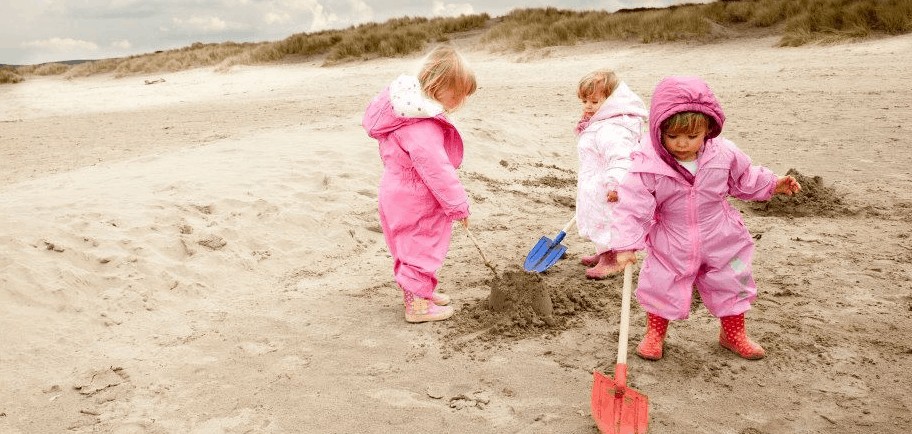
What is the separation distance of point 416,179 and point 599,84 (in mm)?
1313

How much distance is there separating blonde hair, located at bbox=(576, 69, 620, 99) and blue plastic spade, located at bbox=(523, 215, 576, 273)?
82 centimetres

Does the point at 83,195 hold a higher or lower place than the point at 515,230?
higher

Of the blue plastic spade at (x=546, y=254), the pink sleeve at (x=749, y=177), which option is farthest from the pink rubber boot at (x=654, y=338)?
the blue plastic spade at (x=546, y=254)

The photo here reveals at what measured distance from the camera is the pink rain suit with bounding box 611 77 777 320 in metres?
3.07

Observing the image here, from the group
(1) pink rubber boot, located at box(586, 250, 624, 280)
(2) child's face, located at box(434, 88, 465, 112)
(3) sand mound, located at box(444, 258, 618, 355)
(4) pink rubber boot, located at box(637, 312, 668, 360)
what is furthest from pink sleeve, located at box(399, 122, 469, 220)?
(1) pink rubber boot, located at box(586, 250, 624, 280)

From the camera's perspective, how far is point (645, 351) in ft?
11.0

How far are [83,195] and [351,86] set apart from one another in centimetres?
1098

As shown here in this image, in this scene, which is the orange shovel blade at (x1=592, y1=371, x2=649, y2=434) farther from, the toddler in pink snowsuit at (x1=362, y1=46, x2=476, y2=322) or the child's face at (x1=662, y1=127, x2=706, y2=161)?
the toddler in pink snowsuit at (x1=362, y1=46, x2=476, y2=322)

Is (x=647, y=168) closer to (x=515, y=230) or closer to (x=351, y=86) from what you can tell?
(x=515, y=230)

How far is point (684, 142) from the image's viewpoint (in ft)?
9.84

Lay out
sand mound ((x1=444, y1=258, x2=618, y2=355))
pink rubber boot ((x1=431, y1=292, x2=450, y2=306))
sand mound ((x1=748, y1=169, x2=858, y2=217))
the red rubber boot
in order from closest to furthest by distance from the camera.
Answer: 1. the red rubber boot
2. sand mound ((x1=444, y1=258, x2=618, y2=355))
3. pink rubber boot ((x1=431, y1=292, x2=450, y2=306))
4. sand mound ((x1=748, y1=169, x2=858, y2=217))

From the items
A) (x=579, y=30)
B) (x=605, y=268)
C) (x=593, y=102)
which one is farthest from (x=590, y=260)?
(x=579, y=30)

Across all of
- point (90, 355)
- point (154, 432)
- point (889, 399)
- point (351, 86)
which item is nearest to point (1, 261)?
point (90, 355)

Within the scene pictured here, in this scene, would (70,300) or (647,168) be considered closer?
(647,168)
